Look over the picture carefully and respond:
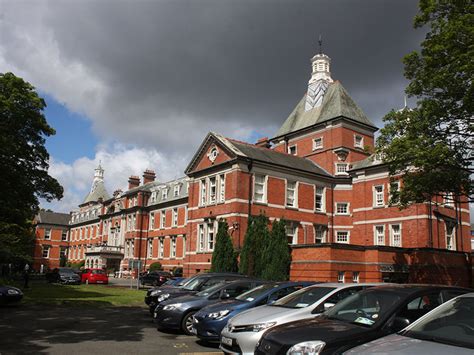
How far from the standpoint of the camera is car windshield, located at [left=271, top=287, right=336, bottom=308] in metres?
9.22

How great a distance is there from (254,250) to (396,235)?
40.7ft

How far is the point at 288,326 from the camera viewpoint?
22.8 feet

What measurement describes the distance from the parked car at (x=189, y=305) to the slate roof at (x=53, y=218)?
284 ft

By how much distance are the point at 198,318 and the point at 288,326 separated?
458 centimetres

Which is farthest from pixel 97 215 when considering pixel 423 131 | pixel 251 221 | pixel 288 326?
pixel 288 326

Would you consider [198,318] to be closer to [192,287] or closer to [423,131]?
[192,287]

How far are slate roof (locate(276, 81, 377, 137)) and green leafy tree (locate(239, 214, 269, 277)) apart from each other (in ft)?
57.1

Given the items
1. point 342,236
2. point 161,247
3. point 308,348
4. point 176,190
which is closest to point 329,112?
point 342,236

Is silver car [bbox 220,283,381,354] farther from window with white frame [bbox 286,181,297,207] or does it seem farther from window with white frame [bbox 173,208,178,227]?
window with white frame [bbox 173,208,178,227]

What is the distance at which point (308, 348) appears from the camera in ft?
20.2

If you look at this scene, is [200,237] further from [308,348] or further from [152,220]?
[308,348]

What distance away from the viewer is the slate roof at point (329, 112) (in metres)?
42.7

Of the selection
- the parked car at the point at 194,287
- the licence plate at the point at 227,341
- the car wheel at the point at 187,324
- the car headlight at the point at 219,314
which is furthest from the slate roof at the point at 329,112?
the licence plate at the point at 227,341

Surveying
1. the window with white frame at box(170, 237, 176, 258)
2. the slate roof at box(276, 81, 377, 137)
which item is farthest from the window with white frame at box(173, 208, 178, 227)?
the slate roof at box(276, 81, 377, 137)
